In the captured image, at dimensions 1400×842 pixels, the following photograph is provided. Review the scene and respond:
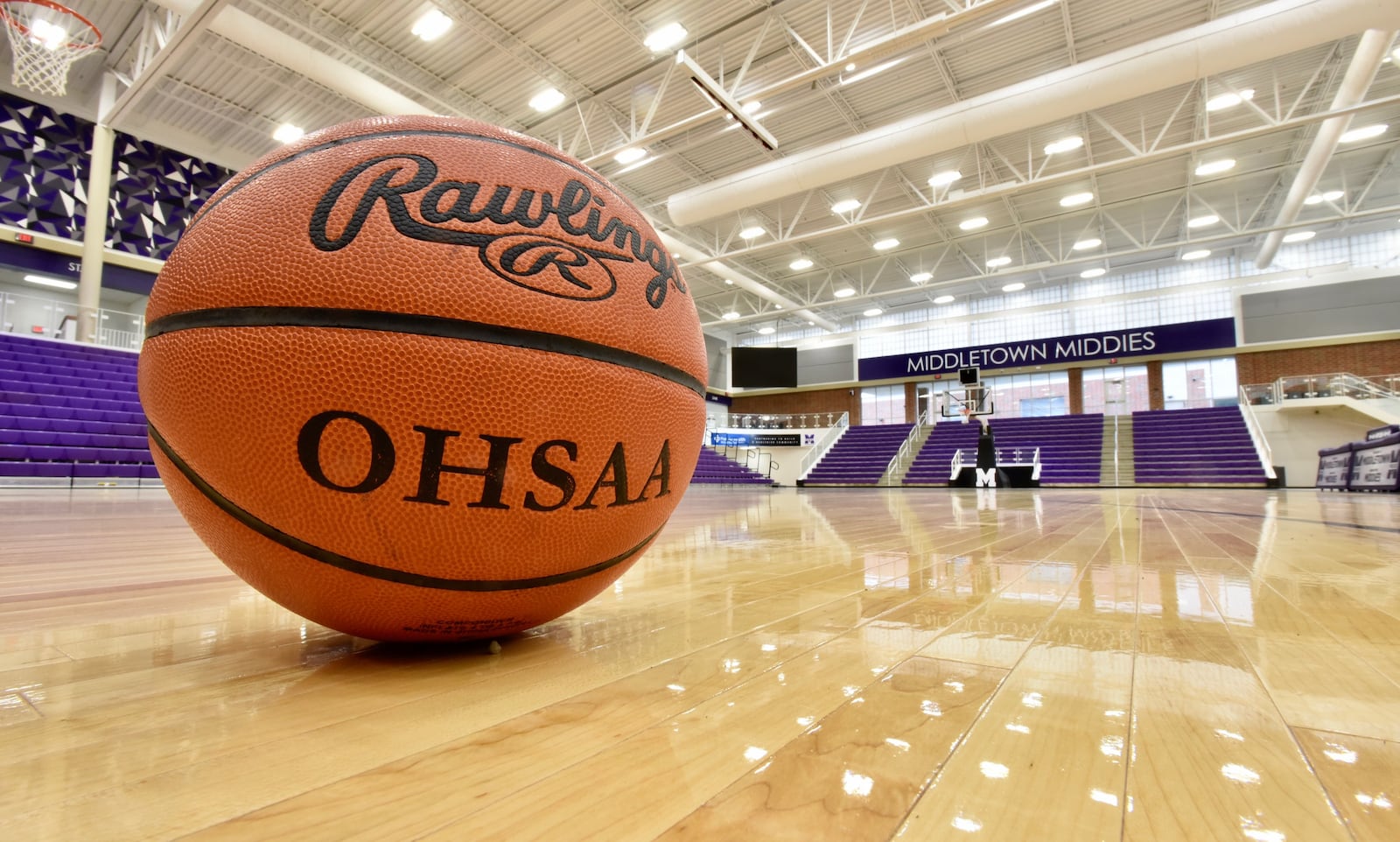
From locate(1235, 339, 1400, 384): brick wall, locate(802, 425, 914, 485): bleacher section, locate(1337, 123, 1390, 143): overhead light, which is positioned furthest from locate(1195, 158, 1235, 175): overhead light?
locate(802, 425, 914, 485): bleacher section

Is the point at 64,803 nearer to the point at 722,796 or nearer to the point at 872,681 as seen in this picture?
the point at 722,796

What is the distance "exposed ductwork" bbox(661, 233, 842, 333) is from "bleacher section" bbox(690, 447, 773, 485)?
4053mm

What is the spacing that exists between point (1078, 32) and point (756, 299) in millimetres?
11325

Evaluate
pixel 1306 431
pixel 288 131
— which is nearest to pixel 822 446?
pixel 1306 431

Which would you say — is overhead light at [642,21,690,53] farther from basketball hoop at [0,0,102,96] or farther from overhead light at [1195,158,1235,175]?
overhead light at [1195,158,1235,175]

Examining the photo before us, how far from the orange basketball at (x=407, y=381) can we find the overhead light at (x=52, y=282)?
15.3 metres

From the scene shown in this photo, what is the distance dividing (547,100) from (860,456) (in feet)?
42.1

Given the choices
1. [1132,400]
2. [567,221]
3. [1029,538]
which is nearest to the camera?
[567,221]

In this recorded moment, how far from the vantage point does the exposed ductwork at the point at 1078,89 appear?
626cm

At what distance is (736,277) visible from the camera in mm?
14820

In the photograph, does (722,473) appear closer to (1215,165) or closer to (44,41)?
(1215,165)

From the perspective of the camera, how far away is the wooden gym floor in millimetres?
460

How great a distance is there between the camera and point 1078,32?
8250 millimetres

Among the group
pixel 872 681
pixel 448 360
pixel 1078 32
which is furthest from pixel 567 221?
pixel 1078 32
